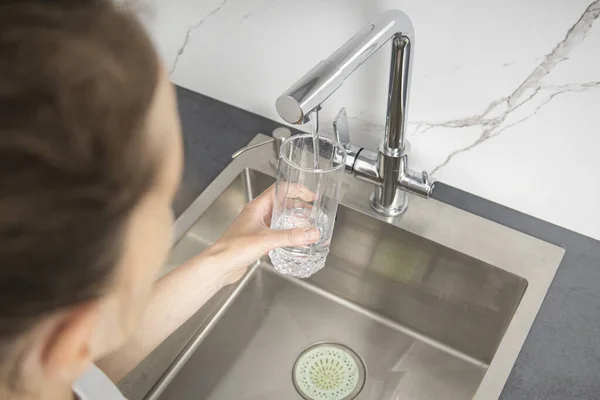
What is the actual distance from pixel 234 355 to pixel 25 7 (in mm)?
723

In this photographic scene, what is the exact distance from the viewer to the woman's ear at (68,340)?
0.41 metres

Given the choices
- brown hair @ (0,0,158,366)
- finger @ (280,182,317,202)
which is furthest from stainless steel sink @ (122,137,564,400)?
brown hair @ (0,0,158,366)

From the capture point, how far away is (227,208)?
103 centimetres

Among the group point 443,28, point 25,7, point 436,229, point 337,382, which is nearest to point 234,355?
point 337,382

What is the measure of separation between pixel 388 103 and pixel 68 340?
54 centimetres

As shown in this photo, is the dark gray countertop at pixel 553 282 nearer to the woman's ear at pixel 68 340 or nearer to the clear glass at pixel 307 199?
the clear glass at pixel 307 199

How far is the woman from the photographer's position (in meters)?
0.32

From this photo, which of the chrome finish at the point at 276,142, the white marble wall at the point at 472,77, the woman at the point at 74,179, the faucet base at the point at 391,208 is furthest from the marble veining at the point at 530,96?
the woman at the point at 74,179

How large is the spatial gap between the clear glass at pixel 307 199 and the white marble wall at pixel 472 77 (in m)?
0.15

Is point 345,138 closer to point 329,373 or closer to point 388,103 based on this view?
point 388,103

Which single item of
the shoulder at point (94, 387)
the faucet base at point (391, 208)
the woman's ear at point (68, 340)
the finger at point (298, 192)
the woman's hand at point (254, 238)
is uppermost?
the woman's ear at point (68, 340)

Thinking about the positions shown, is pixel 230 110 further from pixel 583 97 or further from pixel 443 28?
pixel 583 97

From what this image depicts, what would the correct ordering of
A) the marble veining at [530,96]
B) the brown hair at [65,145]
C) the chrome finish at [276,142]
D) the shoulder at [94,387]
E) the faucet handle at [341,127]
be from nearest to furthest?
the brown hair at [65,145] < the shoulder at [94,387] < the marble veining at [530,96] < the faucet handle at [341,127] < the chrome finish at [276,142]

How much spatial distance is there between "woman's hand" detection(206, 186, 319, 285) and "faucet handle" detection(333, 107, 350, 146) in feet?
0.32
